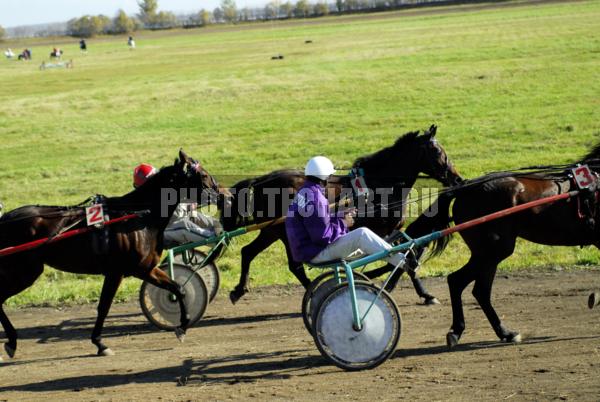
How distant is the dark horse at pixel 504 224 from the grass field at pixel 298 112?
3050 mm

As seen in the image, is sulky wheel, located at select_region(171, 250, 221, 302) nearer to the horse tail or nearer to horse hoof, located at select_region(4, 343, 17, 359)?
horse hoof, located at select_region(4, 343, 17, 359)

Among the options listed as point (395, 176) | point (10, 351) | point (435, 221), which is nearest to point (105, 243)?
point (10, 351)

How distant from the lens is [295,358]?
7520 millimetres

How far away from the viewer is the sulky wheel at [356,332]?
22.6 ft

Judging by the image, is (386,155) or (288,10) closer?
(386,155)

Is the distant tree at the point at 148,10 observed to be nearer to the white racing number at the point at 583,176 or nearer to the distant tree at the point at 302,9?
the distant tree at the point at 302,9

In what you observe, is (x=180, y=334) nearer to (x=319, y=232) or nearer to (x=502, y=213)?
(x=319, y=232)

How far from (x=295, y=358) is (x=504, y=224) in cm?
220

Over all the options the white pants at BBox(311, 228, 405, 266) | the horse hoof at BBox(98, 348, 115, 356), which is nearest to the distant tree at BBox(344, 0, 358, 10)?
the horse hoof at BBox(98, 348, 115, 356)

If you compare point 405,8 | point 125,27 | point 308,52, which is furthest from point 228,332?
point 125,27

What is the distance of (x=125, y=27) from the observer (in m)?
112

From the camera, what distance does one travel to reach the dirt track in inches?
256

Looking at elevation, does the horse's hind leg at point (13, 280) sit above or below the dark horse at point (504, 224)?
below

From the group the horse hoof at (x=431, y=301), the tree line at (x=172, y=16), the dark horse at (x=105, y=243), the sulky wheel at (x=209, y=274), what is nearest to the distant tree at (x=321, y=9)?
the tree line at (x=172, y=16)
